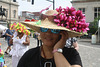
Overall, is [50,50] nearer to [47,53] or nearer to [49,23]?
[47,53]

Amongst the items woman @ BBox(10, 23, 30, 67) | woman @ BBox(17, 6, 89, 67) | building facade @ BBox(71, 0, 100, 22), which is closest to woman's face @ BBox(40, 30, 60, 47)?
woman @ BBox(17, 6, 89, 67)

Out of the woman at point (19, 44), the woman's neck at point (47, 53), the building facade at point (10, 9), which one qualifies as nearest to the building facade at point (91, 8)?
the building facade at point (10, 9)

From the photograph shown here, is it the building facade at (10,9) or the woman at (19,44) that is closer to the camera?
the woman at (19,44)

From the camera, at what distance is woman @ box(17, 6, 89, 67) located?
5.12 feet

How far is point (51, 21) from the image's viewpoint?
5.41 feet

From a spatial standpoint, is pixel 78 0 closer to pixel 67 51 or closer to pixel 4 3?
pixel 4 3

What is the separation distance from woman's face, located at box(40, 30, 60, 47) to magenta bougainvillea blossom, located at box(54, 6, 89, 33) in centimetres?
16

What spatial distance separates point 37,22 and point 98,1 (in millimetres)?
31400

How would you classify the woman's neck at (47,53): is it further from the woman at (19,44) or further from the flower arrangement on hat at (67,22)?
the woman at (19,44)

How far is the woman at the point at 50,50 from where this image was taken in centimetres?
156

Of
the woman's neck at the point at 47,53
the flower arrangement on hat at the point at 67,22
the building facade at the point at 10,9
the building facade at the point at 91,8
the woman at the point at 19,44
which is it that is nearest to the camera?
the flower arrangement on hat at the point at 67,22

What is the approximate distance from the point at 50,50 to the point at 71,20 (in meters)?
0.48

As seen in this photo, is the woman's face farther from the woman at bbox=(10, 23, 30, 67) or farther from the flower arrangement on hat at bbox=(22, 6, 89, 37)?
the woman at bbox=(10, 23, 30, 67)

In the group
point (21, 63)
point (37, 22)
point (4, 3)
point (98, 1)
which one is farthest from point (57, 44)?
point (4, 3)
